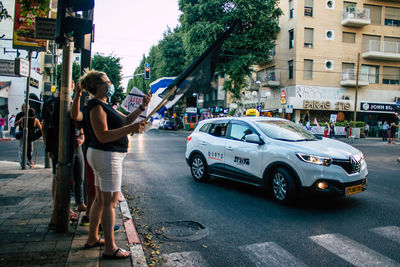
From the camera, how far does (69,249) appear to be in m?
3.67

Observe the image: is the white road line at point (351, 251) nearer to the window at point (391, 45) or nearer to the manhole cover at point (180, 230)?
the manhole cover at point (180, 230)

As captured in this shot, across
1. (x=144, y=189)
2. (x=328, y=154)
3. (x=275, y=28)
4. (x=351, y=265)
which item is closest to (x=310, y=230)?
(x=351, y=265)

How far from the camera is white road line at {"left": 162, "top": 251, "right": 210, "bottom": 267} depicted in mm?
3633

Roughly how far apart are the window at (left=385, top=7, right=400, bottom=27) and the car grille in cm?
3782

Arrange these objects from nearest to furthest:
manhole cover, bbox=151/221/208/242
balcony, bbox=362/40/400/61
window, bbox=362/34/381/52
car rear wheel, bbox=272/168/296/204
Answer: manhole cover, bbox=151/221/208/242 < car rear wheel, bbox=272/168/296/204 < balcony, bbox=362/40/400/61 < window, bbox=362/34/381/52

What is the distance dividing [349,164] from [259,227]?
2094 millimetres

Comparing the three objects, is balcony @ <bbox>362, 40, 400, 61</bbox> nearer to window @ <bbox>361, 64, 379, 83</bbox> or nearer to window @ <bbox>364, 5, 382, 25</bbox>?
window @ <bbox>361, 64, 379, 83</bbox>

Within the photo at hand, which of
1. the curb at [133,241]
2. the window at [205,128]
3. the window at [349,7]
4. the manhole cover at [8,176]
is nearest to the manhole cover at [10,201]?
the curb at [133,241]

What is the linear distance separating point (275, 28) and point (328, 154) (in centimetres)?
2731

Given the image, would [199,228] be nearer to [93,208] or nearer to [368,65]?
[93,208]

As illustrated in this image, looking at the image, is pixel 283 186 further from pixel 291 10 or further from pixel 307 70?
pixel 291 10

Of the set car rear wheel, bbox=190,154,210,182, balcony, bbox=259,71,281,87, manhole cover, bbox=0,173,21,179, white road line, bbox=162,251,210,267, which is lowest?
white road line, bbox=162,251,210,267

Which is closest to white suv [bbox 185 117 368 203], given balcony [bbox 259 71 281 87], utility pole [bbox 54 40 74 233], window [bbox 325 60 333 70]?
utility pole [bbox 54 40 74 233]

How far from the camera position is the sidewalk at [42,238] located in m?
3.40
